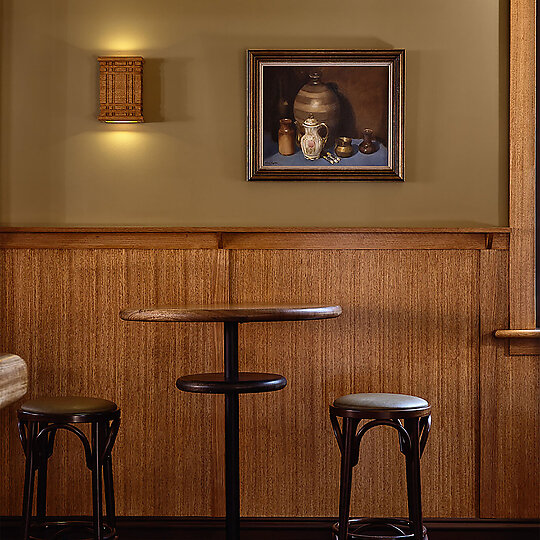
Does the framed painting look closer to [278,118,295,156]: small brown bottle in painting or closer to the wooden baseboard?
[278,118,295,156]: small brown bottle in painting

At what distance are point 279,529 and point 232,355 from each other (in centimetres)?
105

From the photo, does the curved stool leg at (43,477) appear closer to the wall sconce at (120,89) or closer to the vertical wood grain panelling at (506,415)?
the wall sconce at (120,89)

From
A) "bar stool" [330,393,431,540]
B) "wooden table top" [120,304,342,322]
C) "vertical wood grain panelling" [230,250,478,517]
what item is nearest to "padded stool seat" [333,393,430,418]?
"bar stool" [330,393,431,540]

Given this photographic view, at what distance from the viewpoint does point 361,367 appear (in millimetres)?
3088

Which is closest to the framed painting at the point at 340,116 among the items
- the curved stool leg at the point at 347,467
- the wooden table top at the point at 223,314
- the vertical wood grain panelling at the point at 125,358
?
the vertical wood grain panelling at the point at 125,358

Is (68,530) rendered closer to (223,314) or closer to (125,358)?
(125,358)

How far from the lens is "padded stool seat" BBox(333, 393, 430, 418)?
2.39 m

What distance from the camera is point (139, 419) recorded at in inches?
121

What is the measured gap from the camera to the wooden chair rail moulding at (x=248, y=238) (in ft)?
10.1

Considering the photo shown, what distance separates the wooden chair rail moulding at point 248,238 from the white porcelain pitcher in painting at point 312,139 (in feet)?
1.11

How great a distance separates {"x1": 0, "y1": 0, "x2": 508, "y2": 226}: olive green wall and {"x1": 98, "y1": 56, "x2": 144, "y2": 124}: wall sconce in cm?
7

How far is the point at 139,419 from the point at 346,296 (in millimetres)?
1054

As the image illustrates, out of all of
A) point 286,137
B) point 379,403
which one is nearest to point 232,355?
point 379,403

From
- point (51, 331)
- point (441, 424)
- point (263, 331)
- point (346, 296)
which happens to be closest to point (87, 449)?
point (51, 331)
